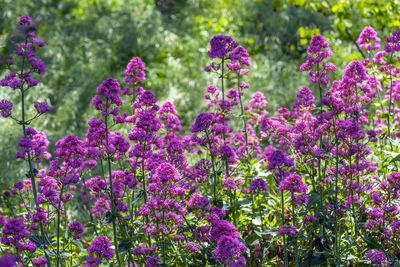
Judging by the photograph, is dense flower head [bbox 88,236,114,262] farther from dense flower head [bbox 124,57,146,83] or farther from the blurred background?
the blurred background

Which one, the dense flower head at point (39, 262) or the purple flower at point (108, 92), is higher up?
the purple flower at point (108, 92)

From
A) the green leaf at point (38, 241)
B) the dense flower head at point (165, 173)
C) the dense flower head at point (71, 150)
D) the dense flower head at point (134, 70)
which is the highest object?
the dense flower head at point (134, 70)

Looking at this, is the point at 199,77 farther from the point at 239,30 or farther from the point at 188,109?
the point at 239,30

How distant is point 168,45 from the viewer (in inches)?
388

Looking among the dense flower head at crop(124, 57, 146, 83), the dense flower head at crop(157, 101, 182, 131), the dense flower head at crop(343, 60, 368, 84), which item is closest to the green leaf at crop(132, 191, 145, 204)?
the dense flower head at crop(157, 101, 182, 131)

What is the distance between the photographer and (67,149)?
301cm

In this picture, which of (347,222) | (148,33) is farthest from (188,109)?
(347,222)

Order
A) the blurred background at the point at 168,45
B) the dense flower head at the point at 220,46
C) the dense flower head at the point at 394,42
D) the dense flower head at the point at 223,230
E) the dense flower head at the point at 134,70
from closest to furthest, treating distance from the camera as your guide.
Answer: the dense flower head at the point at 223,230 < the dense flower head at the point at 220,46 < the dense flower head at the point at 394,42 < the dense flower head at the point at 134,70 < the blurred background at the point at 168,45

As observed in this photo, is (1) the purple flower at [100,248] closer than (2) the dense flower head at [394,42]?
Yes

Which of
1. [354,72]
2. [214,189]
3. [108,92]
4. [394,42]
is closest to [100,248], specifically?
[214,189]

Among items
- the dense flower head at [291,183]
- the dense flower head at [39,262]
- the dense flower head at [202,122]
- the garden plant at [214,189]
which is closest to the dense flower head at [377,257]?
the garden plant at [214,189]

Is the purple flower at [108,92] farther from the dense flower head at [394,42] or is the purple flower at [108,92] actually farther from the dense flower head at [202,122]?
the dense flower head at [394,42]

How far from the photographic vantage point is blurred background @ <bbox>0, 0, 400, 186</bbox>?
24.2 ft

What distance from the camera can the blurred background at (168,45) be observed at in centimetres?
738
